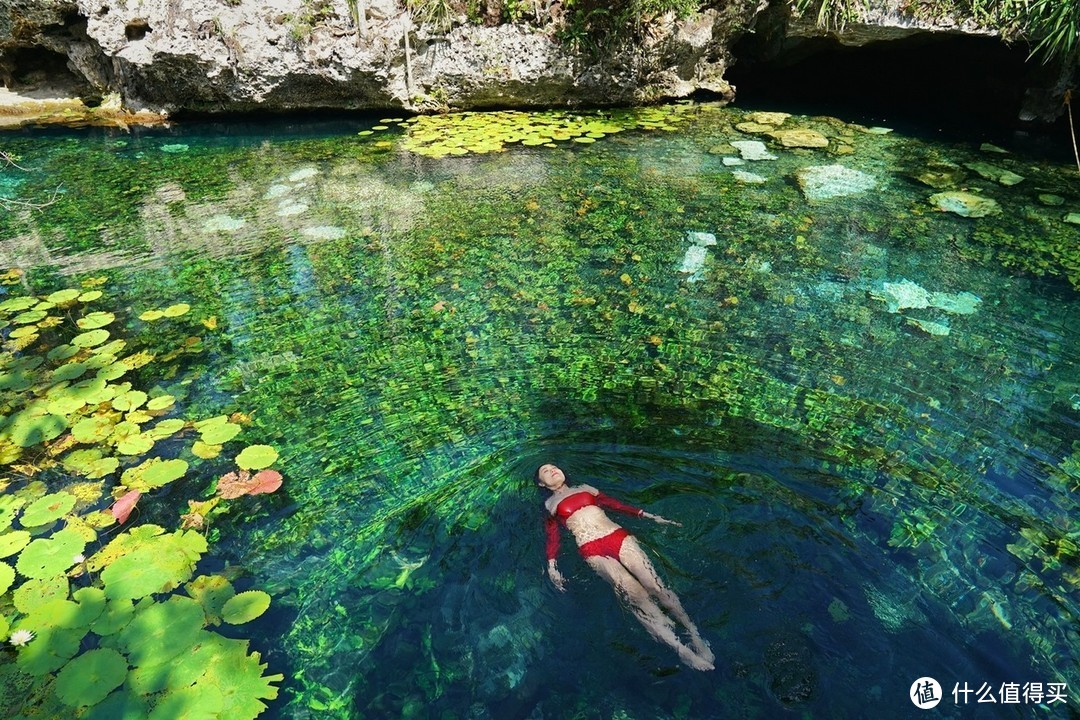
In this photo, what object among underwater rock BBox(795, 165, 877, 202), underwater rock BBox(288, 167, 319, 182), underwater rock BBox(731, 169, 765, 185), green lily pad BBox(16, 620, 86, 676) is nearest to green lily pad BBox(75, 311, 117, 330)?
green lily pad BBox(16, 620, 86, 676)

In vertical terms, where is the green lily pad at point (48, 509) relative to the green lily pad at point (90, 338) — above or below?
below

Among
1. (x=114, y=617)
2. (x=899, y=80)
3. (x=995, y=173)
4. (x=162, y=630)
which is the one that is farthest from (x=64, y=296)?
(x=899, y=80)

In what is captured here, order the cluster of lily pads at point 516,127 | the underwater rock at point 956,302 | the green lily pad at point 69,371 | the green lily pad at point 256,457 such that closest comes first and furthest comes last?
the green lily pad at point 256,457 < the green lily pad at point 69,371 < the underwater rock at point 956,302 < the cluster of lily pads at point 516,127

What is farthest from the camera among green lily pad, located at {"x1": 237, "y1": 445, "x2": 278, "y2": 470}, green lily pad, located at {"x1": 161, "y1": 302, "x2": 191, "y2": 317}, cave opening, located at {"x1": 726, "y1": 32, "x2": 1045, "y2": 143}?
cave opening, located at {"x1": 726, "y1": 32, "x2": 1045, "y2": 143}

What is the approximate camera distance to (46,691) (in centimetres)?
291

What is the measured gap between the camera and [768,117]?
35.6 feet

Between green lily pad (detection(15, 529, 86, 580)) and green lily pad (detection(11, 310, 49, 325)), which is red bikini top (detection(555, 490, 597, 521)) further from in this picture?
green lily pad (detection(11, 310, 49, 325))

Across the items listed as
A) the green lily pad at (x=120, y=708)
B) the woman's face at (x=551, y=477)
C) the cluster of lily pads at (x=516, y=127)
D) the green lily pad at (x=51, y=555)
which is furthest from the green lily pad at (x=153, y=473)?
the cluster of lily pads at (x=516, y=127)

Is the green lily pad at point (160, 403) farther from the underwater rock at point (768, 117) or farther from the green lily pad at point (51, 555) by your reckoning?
the underwater rock at point (768, 117)

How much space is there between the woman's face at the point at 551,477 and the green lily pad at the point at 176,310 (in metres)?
3.84

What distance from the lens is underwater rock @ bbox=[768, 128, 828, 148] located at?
9617 mm

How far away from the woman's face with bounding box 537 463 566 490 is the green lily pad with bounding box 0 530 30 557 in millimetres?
2823

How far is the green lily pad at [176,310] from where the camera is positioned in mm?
5906

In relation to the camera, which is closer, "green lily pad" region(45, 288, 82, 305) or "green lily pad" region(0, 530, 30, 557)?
"green lily pad" region(0, 530, 30, 557)
